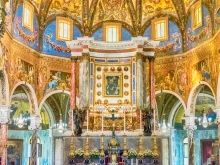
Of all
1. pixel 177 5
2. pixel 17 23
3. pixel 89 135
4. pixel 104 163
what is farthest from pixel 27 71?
pixel 177 5

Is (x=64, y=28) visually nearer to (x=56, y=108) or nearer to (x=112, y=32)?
(x=112, y=32)

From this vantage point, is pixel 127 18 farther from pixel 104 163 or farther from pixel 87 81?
pixel 104 163

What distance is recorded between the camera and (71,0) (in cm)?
2988

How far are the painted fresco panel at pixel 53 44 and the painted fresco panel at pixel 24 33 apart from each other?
0.82 metres

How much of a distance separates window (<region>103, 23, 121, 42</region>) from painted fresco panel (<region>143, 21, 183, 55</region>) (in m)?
2.10

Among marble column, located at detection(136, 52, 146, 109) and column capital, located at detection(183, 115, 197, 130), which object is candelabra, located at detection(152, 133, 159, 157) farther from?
column capital, located at detection(183, 115, 197, 130)

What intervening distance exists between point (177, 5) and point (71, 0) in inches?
290

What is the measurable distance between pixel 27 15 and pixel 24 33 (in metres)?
1.37

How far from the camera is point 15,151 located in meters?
34.7

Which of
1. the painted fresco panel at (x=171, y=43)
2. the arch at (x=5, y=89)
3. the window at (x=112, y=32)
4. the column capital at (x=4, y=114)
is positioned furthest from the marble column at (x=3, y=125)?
the painted fresco panel at (x=171, y=43)

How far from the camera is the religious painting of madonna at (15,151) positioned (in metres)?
34.3

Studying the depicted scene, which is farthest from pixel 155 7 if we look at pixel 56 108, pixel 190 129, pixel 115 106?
pixel 56 108

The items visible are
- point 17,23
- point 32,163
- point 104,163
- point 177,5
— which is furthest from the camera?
point 177,5

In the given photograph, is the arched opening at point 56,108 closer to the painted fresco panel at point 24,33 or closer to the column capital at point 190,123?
the painted fresco panel at point 24,33
